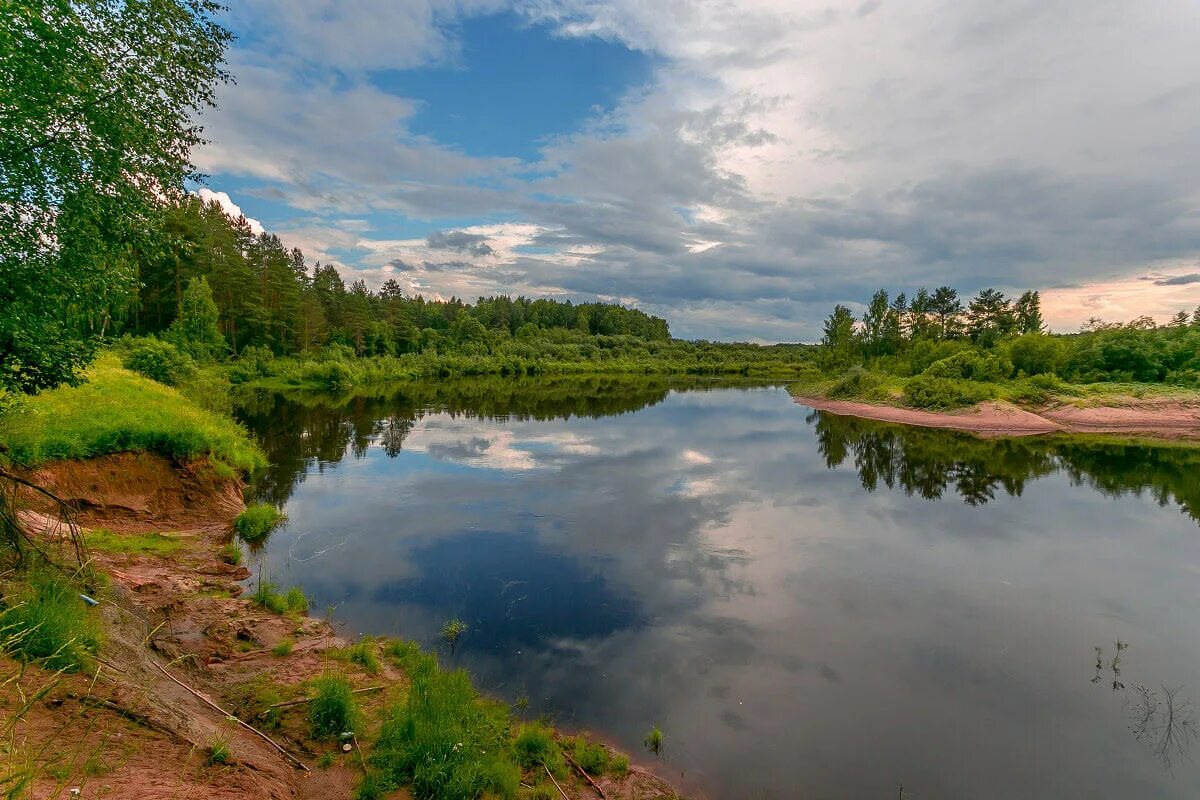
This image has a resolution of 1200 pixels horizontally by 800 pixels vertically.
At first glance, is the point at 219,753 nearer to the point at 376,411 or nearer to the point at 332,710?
the point at 332,710

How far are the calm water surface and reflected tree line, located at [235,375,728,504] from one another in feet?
2.24

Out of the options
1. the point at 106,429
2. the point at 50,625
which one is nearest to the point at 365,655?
the point at 50,625

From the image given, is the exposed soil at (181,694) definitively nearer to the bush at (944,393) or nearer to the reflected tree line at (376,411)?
the reflected tree line at (376,411)

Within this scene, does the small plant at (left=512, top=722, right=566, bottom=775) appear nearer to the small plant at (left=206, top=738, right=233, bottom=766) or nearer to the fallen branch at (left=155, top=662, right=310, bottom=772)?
the fallen branch at (left=155, top=662, right=310, bottom=772)

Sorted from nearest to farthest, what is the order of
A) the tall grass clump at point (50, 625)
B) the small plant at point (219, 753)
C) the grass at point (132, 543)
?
the tall grass clump at point (50, 625), the small plant at point (219, 753), the grass at point (132, 543)

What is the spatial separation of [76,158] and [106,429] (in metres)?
11.6

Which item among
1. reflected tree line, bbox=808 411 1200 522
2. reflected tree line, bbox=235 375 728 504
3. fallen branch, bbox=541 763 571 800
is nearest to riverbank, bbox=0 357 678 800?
fallen branch, bbox=541 763 571 800

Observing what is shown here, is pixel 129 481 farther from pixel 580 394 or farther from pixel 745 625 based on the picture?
pixel 580 394

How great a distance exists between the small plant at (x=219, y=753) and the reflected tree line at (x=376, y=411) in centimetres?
1609

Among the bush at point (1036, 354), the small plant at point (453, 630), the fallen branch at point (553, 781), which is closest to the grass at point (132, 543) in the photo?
the small plant at point (453, 630)

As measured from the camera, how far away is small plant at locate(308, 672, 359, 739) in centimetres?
711

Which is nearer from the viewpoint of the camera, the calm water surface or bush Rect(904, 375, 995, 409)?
the calm water surface

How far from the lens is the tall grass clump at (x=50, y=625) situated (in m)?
5.14

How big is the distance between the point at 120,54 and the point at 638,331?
173687 millimetres
